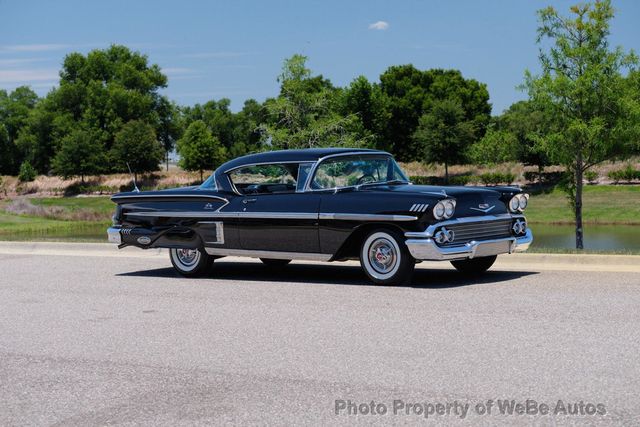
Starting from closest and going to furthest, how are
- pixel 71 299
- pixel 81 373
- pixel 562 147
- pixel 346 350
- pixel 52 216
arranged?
pixel 81 373, pixel 346 350, pixel 71 299, pixel 562 147, pixel 52 216

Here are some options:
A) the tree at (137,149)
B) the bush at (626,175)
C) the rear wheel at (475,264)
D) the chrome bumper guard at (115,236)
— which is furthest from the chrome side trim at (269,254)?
the tree at (137,149)

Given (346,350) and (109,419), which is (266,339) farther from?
(109,419)

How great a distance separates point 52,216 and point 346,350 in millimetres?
56973

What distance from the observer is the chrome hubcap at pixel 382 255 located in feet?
33.4

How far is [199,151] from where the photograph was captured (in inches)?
3433

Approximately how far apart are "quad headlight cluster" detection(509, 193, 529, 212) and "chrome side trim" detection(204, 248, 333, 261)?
235cm

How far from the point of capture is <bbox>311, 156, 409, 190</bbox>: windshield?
10969 mm

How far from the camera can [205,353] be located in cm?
681

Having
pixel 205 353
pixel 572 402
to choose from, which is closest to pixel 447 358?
pixel 572 402

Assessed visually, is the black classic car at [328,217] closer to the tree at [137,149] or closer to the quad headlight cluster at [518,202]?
the quad headlight cluster at [518,202]

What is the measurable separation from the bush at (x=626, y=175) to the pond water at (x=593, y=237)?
1531cm

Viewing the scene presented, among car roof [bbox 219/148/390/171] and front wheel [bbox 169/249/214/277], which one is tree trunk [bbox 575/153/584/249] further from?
front wheel [bbox 169/249/214/277]

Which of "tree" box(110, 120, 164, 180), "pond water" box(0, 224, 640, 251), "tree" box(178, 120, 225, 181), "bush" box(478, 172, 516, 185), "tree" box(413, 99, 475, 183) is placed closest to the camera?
"pond water" box(0, 224, 640, 251)

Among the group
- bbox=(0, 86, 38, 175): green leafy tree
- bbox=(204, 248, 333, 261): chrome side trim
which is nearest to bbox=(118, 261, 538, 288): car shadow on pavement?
bbox=(204, 248, 333, 261): chrome side trim
